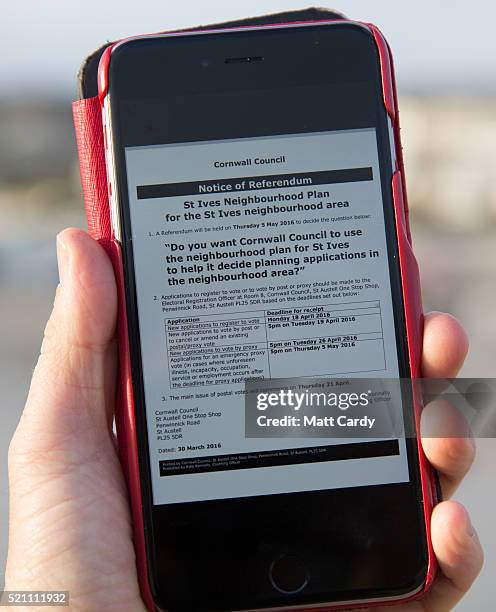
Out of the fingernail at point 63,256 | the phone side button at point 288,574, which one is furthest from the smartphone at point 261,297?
the fingernail at point 63,256

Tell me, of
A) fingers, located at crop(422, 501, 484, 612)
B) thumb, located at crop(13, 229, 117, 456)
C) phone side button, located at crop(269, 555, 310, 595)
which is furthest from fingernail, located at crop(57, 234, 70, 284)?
fingers, located at crop(422, 501, 484, 612)

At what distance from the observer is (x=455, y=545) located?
1.82 meters

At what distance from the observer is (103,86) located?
1.88 m

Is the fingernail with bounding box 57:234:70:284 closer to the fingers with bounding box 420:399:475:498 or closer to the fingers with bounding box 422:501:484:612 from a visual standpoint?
the fingers with bounding box 420:399:475:498

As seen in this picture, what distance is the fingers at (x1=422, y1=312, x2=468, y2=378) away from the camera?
188cm

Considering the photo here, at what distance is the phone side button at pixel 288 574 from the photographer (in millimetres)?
1811

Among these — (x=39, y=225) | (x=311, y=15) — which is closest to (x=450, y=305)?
(x=311, y=15)

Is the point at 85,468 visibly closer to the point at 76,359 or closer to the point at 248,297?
the point at 76,359

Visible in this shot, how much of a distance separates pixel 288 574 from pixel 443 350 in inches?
22.0

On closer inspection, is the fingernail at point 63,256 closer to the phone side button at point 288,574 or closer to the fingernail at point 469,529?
the phone side button at point 288,574

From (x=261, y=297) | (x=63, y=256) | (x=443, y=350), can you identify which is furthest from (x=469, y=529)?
(x=63, y=256)

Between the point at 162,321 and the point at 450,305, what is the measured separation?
9.42 m

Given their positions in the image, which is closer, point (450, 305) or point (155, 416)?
point (155, 416)

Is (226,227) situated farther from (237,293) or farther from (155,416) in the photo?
(155,416)
